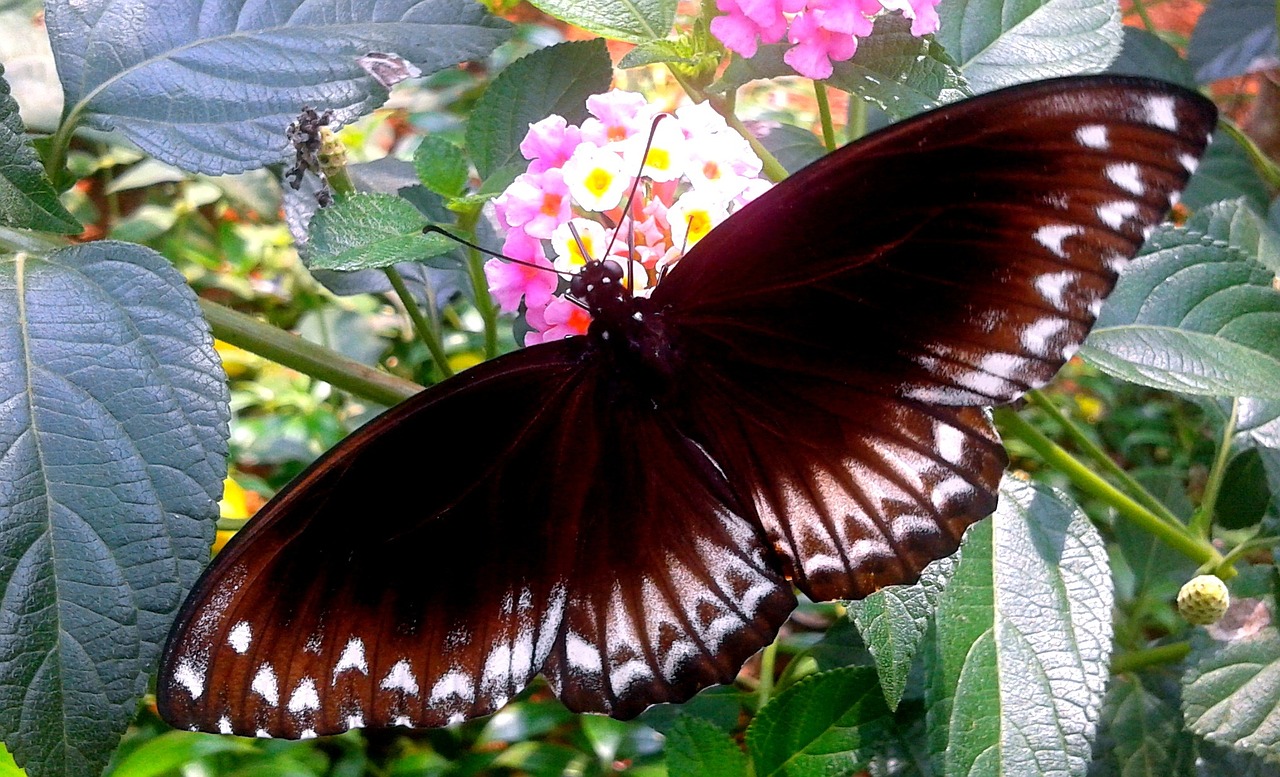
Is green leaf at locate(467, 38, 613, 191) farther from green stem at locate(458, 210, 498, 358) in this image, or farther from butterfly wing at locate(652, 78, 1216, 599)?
butterfly wing at locate(652, 78, 1216, 599)

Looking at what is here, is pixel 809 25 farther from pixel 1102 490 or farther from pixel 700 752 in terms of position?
pixel 700 752

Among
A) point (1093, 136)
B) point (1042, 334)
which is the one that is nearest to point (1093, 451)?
point (1042, 334)

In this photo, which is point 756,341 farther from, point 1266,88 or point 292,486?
point 1266,88

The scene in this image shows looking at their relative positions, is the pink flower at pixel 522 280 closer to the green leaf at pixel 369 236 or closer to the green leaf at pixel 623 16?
the green leaf at pixel 369 236

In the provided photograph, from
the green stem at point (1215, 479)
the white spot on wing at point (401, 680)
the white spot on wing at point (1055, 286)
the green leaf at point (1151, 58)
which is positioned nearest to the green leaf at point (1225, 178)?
the green leaf at point (1151, 58)

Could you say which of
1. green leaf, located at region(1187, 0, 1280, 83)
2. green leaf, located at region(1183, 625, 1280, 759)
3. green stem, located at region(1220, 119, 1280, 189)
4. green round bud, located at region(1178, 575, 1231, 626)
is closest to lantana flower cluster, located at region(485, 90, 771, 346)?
green round bud, located at region(1178, 575, 1231, 626)
